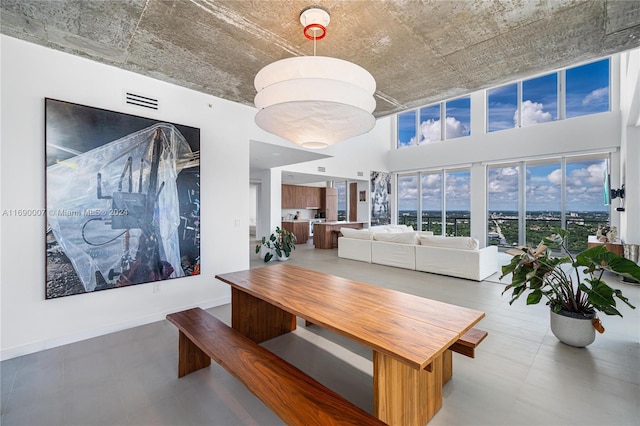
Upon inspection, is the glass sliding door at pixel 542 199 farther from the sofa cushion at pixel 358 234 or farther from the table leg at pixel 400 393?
the table leg at pixel 400 393

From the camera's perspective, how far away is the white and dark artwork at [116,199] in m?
2.54

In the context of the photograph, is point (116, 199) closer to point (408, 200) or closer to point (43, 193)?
point (43, 193)

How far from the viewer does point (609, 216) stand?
21.6 ft

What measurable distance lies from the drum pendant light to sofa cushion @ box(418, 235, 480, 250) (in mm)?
3939

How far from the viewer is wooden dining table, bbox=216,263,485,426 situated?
1.33 m

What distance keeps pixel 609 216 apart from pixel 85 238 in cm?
998

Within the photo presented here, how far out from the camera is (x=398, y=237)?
6031mm

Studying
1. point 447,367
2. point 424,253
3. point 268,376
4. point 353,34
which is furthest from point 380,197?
point 268,376

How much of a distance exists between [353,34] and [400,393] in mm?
2532

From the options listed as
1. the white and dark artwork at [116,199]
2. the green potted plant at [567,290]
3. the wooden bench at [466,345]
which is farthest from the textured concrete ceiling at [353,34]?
the wooden bench at [466,345]

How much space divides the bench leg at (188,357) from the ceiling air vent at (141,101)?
7.97 ft

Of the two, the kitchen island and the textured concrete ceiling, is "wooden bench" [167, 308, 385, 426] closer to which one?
the textured concrete ceiling

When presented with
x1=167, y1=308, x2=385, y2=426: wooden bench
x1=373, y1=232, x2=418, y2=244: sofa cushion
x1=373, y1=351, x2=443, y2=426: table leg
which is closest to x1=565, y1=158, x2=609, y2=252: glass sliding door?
x1=373, y1=232, x2=418, y2=244: sofa cushion

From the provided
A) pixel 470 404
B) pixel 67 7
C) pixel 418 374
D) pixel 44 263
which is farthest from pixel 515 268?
pixel 44 263
